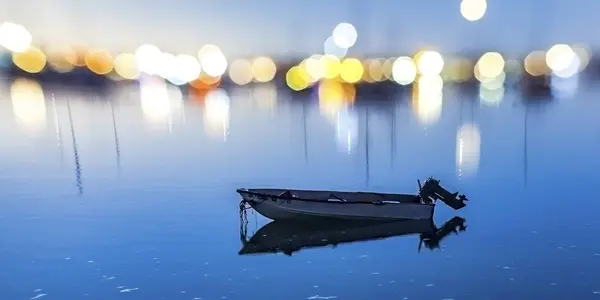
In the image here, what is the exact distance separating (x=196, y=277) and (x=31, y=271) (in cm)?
917

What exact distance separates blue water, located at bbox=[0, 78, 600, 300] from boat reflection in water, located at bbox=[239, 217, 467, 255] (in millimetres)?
862

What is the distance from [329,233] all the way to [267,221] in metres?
4.97

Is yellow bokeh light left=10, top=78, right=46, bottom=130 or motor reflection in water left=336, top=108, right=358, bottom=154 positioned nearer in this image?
motor reflection in water left=336, top=108, right=358, bottom=154

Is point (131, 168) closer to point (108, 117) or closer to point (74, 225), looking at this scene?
point (74, 225)

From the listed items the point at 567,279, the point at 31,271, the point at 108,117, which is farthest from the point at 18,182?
the point at 108,117

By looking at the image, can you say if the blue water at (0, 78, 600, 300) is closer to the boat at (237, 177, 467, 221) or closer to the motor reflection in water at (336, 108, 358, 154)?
the motor reflection in water at (336, 108, 358, 154)

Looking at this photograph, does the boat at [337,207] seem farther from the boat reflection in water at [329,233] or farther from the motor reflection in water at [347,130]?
the motor reflection in water at [347,130]

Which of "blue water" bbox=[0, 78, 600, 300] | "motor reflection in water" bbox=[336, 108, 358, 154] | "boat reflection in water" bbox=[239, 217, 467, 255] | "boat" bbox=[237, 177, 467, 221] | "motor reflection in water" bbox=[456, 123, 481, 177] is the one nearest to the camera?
"blue water" bbox=[0, 78, 600, 300]

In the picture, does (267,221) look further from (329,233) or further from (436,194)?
(436,194)

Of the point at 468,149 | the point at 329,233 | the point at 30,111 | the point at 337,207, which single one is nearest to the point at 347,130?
the point at 468,149

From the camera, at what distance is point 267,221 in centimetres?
3550

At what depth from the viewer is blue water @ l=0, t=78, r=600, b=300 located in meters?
25.7

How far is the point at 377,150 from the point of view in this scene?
2635 inches

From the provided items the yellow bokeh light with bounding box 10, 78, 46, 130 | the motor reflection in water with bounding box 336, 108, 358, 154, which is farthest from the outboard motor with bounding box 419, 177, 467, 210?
the yellow bokeh light with bounding box 10, 78, 46, 130
